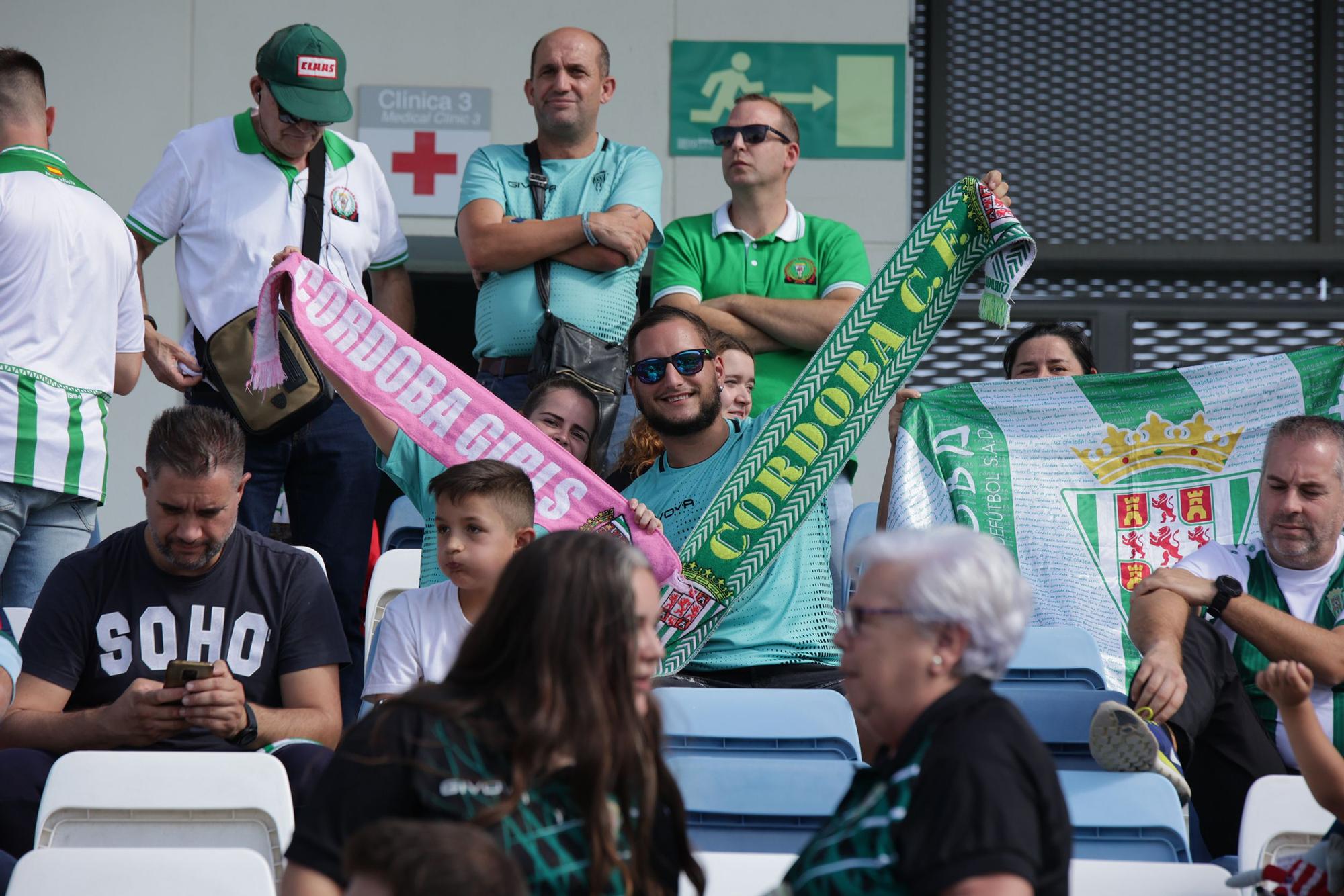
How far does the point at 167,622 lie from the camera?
12.0 ft

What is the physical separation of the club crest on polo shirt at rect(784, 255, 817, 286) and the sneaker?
2176mm

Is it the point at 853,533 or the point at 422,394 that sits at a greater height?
the point at 422,394

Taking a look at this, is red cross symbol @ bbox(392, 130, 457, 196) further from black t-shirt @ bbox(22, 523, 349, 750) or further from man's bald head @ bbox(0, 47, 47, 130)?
black t-shirt @ bbox(22, 523, 349, 750)

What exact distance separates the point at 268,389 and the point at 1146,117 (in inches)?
172

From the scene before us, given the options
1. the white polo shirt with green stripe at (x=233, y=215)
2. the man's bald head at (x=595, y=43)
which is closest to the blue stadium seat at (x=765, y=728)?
the white polo shirt with green stripe at (x=233, y=215)

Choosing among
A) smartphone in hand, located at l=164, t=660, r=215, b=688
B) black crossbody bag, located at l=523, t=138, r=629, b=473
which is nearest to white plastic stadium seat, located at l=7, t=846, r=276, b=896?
smartphone in hand, located at l=164, t=660, r=215, b=688

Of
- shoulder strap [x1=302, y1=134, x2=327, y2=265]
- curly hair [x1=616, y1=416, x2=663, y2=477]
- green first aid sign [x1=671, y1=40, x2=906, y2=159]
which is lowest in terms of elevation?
curly hair [x1=616, y1=416, x2=663, y2=477]

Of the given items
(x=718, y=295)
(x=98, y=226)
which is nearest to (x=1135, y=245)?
(x=718, y=295)

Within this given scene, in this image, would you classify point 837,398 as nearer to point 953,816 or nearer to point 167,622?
point 167,622

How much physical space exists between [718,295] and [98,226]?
192 cm

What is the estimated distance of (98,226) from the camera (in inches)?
170

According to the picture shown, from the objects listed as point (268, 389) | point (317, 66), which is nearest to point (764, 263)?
point (317, 66)

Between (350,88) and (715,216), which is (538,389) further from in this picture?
(350,88)

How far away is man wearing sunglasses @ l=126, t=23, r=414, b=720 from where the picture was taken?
15.2ft
